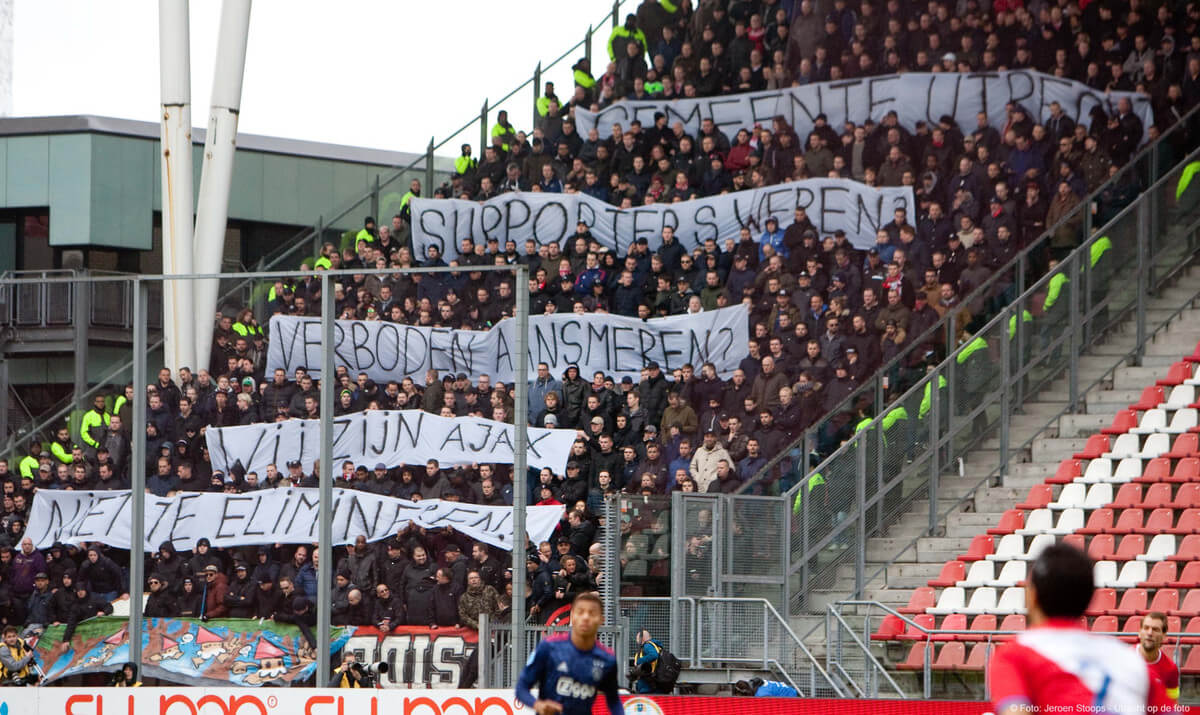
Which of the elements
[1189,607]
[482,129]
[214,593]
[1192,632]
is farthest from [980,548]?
[482,129]

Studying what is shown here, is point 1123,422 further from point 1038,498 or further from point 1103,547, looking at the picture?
point 1103,547

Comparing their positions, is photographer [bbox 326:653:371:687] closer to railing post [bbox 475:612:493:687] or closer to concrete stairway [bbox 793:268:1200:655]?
railing post [bbox 475:612:493:687]

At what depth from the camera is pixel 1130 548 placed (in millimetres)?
17500

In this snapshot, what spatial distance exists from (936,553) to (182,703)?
28.2 ft

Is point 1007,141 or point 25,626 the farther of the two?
point 1007,141

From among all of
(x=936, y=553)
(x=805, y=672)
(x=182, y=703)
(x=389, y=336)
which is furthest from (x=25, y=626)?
(x=936, y=553)

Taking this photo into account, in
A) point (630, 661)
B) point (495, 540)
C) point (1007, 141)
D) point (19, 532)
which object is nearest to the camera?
point (495, 540)

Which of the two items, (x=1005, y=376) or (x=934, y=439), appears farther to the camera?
(x=1005, y=376)

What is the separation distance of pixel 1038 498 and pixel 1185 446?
1601mm

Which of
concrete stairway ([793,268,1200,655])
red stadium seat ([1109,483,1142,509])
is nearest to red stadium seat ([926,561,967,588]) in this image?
concrete stairway ([793,268,1200,655])

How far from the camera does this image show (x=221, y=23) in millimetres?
23562

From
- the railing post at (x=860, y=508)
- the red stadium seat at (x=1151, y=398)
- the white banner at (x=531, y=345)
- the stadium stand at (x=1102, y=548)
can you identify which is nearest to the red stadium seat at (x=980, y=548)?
the stadium stand at (x=1102, y=548)

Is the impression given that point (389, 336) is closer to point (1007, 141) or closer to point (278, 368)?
point (278, 368)

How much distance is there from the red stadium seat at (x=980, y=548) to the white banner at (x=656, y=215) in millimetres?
4436
